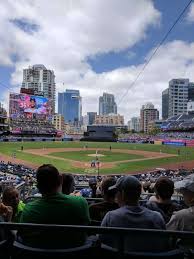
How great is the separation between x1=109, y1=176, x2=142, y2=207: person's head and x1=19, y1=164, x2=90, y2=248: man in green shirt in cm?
41

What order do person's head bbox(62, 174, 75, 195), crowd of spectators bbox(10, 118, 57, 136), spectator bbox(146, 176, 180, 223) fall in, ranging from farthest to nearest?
crowd of spectators bbox(10, 118, 57, 136), person's head bbox(62, 174, 75, 195), spectator bbox(146, 176, 180, 223)

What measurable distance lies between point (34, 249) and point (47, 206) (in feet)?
1.94

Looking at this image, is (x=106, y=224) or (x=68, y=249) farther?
(x=106, y=224)

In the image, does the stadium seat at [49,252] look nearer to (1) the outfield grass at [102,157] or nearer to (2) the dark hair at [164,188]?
(2) the dark hair at [164,188]

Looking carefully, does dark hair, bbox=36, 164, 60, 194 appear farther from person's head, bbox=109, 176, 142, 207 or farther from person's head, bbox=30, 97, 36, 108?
person's head, bbox=30, 97, 36, 108

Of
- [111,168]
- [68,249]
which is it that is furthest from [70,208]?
[111,168]

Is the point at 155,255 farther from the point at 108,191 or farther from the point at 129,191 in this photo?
the point at 108,191

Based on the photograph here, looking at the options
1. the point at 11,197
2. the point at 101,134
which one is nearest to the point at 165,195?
the point at 11,197

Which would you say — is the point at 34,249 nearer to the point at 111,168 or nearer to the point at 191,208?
the point at 191,208

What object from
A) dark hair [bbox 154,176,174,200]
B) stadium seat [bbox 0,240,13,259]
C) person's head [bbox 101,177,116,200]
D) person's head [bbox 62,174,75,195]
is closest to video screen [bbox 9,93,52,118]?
person's head [bbox 62,174,75,195]

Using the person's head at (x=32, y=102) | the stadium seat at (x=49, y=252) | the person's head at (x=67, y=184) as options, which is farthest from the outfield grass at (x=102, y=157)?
the person's head at (x=32, y=102)

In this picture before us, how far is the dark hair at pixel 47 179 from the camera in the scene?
3.64m

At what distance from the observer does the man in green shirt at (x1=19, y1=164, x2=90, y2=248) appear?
10.2 feet

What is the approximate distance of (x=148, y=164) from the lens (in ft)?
144
